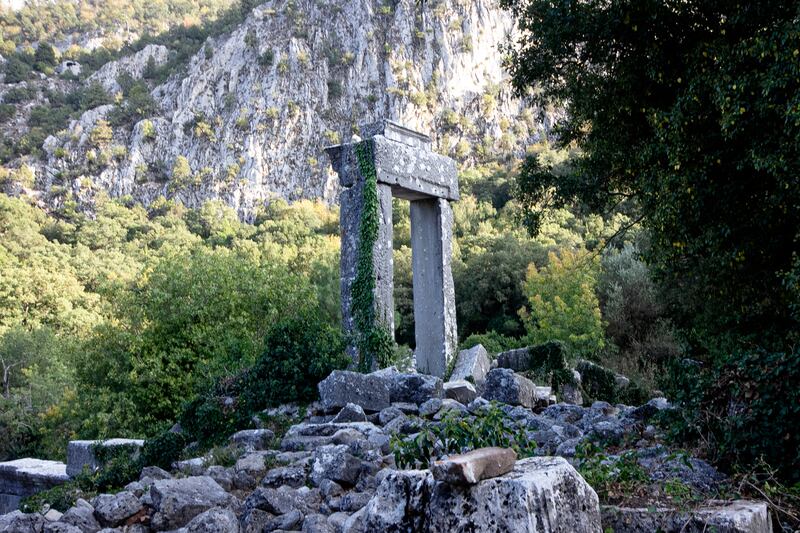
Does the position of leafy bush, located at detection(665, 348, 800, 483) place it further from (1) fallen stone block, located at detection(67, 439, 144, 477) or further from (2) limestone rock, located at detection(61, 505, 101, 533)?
(1) fallen stone block, located at detection(67, 439, 144, 477)

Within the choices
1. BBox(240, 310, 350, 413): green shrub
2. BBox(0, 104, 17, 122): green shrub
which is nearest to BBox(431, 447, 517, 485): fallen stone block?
BBox(240, 310, 350, 413): green shrub

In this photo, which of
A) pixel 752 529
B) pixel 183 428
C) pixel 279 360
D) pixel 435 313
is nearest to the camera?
pixel 752 529

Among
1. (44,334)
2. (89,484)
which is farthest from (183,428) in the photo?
(44,334)

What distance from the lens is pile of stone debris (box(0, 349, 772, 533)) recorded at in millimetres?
3100

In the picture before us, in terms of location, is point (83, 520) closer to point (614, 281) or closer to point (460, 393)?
point (460, 393)

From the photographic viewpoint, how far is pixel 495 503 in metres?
3.02

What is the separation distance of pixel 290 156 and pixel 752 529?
71.5m

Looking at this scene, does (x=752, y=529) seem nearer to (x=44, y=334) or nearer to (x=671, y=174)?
(x=671, y=174)

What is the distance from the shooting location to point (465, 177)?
5209cm

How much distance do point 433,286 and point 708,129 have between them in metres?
7.02

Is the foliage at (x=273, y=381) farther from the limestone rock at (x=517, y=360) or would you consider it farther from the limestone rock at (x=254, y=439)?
the limestone rock at (x=517, y=360)

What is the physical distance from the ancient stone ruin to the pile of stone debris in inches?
99.3

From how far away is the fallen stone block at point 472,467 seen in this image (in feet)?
9.99

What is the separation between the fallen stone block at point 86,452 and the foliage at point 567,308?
43.1 feet
